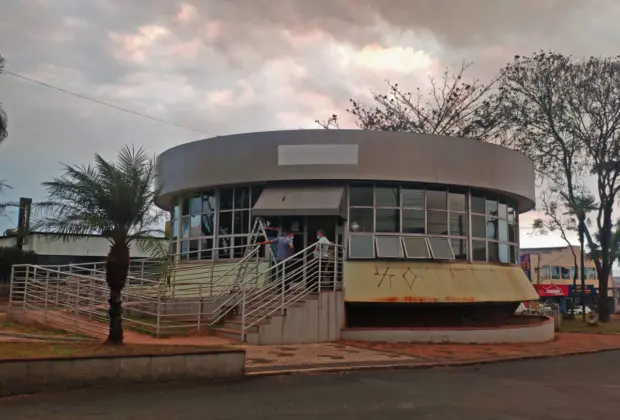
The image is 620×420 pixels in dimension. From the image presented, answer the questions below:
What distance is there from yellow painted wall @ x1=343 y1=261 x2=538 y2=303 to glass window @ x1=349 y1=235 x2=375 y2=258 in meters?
0.36

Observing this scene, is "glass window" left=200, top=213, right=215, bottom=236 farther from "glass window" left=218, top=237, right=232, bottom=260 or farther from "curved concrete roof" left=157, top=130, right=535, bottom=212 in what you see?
"curved concrete roof" left=157, top=130, right=535, bottom=212

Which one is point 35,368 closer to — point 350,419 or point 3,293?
point 350,419

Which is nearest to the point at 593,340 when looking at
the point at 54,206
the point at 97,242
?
the point at 54,206

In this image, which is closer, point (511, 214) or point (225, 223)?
point (225, 223)

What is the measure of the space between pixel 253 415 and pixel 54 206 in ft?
21.8

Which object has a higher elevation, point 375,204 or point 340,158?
point 340,158

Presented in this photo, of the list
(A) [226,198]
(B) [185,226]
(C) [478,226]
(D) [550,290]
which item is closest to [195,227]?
(B) [185,226]

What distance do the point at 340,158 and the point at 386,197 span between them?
1.92m

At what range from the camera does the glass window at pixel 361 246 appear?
17.6 m

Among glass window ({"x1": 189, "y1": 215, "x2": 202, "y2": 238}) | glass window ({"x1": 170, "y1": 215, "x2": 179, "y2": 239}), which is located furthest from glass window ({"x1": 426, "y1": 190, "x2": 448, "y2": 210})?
glass window ({"x1": 170, "y1": 215, "x2": 179, "y2": 239})

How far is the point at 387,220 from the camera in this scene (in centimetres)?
1816

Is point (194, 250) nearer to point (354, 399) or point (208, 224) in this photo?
point (208, 224)

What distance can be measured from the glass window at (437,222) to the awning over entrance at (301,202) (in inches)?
109

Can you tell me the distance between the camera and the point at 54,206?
11.8 metres
